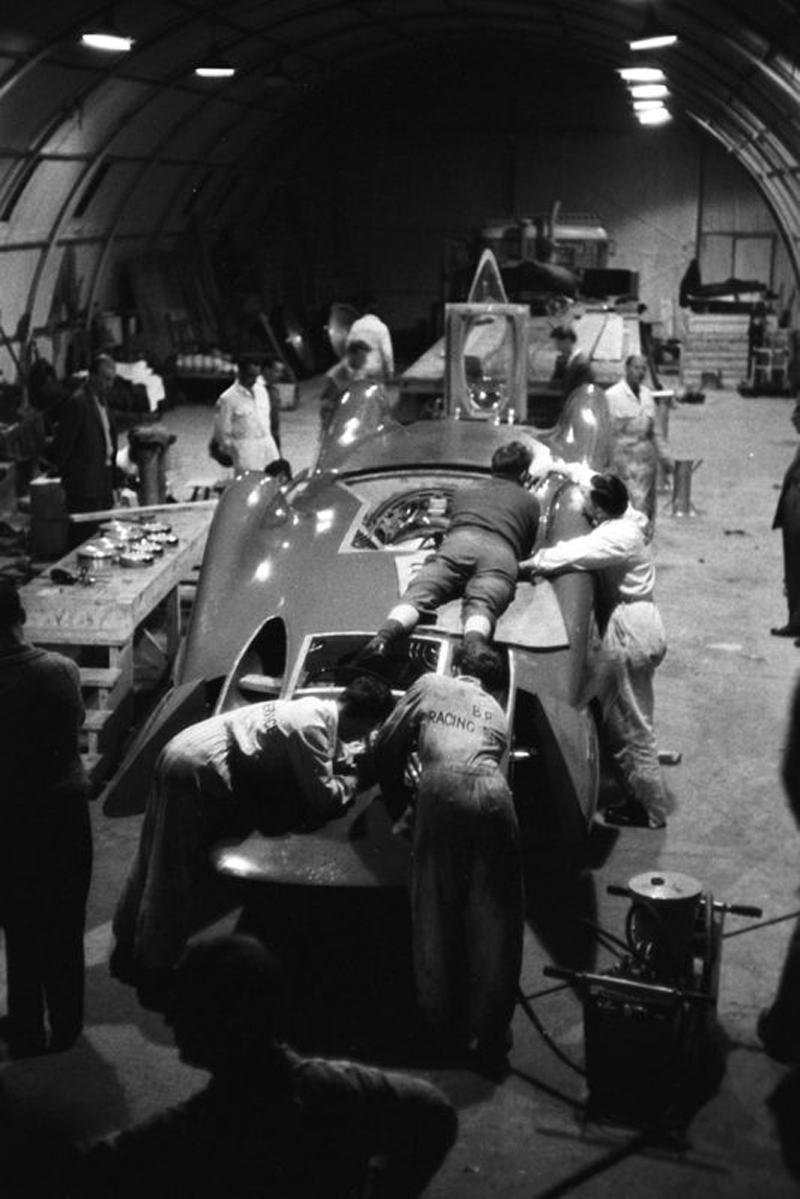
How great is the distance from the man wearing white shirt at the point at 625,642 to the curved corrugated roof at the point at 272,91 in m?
6.49

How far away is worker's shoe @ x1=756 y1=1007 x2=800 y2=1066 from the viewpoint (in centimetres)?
579

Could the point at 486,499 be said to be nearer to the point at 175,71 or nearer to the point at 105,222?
the point at 175,71

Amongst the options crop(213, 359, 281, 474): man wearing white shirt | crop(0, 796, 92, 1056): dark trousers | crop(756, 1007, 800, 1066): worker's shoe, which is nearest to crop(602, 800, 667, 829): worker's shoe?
crop(756, 1007, 800, 1066): worker's shoe

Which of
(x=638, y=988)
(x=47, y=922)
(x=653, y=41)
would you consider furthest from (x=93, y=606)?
(x=653, y=41)

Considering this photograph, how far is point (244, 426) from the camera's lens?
43.2 ft

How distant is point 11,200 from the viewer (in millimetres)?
17703

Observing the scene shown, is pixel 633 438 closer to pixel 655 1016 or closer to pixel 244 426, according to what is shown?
pixel 244 426

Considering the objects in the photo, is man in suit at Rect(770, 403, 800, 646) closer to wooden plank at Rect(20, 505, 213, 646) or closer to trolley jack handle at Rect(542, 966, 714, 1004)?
wooden plank at Rect(20, 505, 213, 646)

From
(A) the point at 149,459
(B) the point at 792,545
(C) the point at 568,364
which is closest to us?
(B) the point at 792,545

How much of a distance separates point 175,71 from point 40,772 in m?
15.9

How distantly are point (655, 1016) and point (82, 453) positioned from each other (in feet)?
26.5

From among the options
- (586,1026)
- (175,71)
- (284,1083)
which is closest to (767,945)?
(586,1026)

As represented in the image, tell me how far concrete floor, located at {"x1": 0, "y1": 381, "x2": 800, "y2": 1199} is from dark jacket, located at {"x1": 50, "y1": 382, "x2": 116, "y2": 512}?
461 cm

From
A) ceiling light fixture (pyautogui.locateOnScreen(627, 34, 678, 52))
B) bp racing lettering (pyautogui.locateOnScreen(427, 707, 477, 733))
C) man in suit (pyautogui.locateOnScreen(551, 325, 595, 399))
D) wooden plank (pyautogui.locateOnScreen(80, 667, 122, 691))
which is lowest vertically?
wooden plank (pyautogui.locateOnScreen(80, 667, 122, 691))
